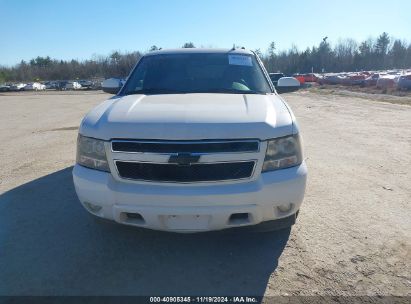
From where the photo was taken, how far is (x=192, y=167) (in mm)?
2736

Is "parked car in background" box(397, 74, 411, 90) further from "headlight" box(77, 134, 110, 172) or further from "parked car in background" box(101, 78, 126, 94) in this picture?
"headlight" box(77, 134, 110, 172)

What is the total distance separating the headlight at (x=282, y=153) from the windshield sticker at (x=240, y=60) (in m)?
1.80

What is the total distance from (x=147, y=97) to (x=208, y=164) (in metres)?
1.34

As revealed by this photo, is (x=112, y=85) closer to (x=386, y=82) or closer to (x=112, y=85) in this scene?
(x=112, y=85)

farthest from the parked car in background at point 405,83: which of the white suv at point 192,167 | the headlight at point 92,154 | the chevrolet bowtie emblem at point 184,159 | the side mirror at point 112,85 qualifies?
the headlight at point 92,154

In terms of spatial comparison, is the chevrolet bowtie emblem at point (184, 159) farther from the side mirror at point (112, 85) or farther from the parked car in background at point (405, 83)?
the parked car in background at point (405, 83)

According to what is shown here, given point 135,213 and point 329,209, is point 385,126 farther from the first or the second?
point 135,213

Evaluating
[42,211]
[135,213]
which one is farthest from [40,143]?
[135,213]

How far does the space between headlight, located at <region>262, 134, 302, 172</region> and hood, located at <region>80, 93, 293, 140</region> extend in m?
0.07

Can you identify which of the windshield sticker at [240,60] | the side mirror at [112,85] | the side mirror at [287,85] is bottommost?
the side mirror at [287,85]

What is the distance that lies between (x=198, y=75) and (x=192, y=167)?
1.91 meters

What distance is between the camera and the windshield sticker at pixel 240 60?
4453 millimetres

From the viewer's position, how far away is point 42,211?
4109mm

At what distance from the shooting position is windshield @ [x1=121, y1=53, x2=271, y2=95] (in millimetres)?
4066
